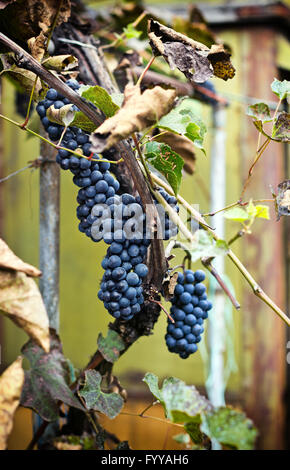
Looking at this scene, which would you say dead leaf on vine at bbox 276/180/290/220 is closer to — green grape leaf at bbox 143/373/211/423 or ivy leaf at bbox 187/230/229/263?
ivy leaf at bbox 187/230/229/263

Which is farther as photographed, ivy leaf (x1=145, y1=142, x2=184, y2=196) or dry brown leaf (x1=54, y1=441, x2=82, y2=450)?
dry brown leaf (x1=54, y1=441, x2=82, y2=450)

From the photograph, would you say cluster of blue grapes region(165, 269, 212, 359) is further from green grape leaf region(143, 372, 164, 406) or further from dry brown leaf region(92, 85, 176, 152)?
dry brown leaf region(92, 85, 176, 152)

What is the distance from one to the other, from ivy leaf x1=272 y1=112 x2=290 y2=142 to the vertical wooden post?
132 centimetres

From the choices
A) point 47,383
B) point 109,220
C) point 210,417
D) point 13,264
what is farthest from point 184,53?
point 47,383

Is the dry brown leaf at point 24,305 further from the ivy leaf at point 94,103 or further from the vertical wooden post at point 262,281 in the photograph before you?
the vertical wooden post at point 262,281

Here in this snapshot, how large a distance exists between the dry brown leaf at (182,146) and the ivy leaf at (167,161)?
0.44 feet

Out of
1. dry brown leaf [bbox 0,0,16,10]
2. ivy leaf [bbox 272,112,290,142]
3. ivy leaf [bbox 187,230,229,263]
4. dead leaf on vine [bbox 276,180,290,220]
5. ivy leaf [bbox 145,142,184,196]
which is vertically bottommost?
ivy leaf [bbox 187,230,229,263]

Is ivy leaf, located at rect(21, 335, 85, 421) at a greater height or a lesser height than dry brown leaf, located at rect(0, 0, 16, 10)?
lesser

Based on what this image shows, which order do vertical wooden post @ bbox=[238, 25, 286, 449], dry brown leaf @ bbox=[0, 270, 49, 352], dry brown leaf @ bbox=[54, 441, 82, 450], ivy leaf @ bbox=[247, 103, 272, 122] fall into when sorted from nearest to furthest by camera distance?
1. dry brown leaf @ bbox=[0, 270, 49, 352]
2. ivy leaf @ bbox=[247, 103, 272, 122]
3. dry brown leaf @ bbox=[54, 441, 82, 450]
4. vertical wooden post @ bbox=[238, 25, 286, 449]

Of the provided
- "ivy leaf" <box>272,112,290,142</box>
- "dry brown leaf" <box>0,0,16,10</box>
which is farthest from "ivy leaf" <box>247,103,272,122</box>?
"dry brown leaf" <box>0,0,16,10</box>

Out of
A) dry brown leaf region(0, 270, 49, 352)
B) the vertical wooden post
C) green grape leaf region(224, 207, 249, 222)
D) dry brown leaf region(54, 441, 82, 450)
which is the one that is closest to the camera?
dry brown leaf region(0, 270, 49, 352)

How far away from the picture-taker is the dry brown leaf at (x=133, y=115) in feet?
1.52

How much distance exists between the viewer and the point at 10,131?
2037 millimetres

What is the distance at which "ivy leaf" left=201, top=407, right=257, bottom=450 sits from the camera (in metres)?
0.51
